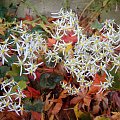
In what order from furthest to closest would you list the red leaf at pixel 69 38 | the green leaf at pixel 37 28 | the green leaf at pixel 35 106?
1. the green leaf at pixel 37 28
2. the red leaf at pixel 69 38
3. the green leaf at pixel 35 106

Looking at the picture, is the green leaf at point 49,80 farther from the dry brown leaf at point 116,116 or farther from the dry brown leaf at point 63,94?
the dry brown leaf at point 116,116

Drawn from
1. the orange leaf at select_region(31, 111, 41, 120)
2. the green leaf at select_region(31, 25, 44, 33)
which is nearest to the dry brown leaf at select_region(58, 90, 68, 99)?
the orange leaf at select_region(31, 111, 41, 120)

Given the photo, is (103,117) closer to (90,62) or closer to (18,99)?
(90,62)

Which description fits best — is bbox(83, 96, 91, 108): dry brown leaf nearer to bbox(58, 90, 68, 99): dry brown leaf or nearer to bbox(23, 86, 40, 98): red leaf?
bbox(58, 90, 68, 99): dry brown leaf

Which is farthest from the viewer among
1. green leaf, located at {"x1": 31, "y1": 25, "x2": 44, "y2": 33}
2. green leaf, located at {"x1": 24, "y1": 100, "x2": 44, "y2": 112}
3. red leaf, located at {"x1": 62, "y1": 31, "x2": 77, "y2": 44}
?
green leaf, located at {"x1": 31, "y1": 25, "x2": 44, "y2": 33}

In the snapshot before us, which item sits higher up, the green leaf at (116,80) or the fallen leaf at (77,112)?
the green leaf at (116,80)

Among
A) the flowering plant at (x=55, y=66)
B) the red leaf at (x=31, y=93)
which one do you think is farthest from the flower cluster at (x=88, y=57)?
the red leaf at (x=31, y=93)

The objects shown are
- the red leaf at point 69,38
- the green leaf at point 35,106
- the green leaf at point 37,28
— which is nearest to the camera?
the green leaf at point 35,106
